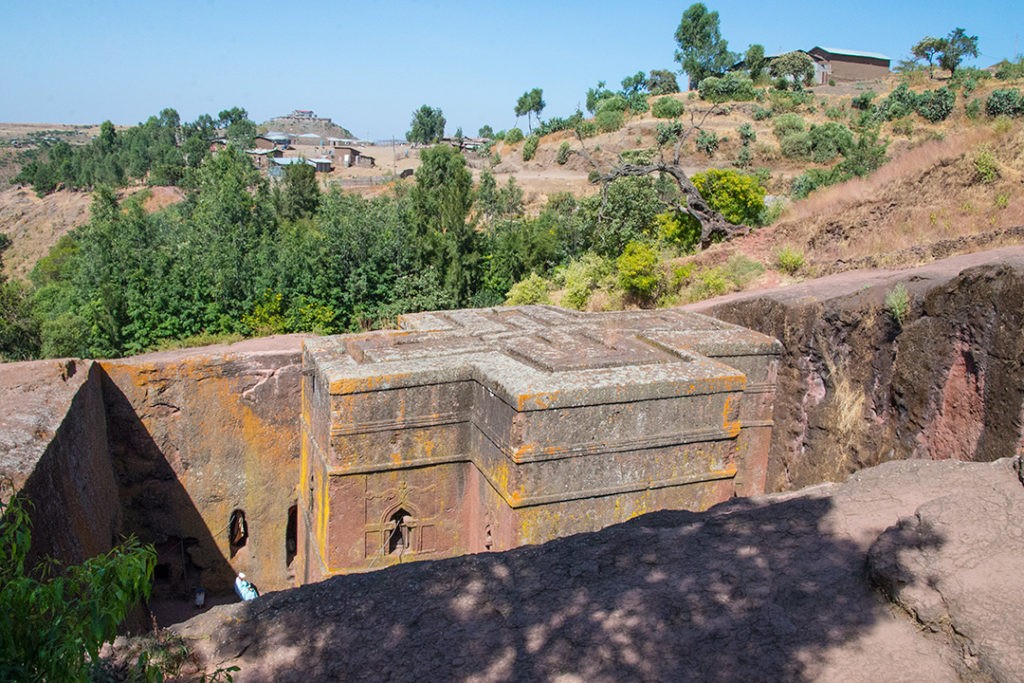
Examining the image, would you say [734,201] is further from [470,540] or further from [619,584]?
[619,584]

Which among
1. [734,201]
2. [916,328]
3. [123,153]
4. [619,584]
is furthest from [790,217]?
[123,153]

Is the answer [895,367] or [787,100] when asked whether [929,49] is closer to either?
[787,100]

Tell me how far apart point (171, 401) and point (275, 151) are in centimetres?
7911

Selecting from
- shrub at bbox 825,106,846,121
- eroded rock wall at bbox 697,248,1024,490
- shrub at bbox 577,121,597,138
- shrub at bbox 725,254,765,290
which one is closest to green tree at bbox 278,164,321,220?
shrub at bbox 577,121,597,138

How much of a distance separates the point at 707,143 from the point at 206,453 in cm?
3358

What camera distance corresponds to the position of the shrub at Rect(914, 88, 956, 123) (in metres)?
34.9

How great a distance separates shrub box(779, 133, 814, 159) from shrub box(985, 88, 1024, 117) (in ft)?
26.7

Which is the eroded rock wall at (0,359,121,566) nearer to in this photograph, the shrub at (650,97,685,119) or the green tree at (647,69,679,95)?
the shrub at (650,97,685,119)

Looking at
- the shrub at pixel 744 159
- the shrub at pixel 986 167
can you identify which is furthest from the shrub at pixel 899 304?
the shrub at pixel 744 159

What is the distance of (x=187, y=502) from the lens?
10.2 m

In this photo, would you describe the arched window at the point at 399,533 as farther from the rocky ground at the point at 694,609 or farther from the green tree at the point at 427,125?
the green tree at the point at 427,125

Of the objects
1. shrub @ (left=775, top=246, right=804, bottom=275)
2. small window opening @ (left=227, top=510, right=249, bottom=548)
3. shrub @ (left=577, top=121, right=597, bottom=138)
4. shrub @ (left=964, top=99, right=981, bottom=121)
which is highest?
shrub @ (left=964, top=99, right=981, bottom=121)

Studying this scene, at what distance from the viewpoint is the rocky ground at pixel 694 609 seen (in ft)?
10.5

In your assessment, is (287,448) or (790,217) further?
(790,217)
